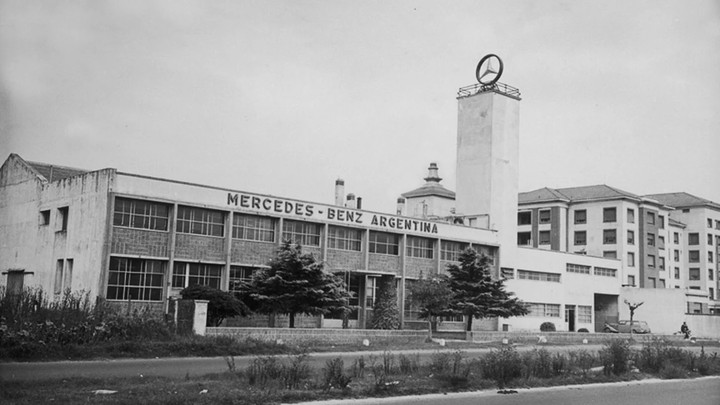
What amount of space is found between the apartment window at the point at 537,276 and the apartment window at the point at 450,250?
A: 7.26 metres

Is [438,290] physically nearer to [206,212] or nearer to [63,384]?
[206,212]

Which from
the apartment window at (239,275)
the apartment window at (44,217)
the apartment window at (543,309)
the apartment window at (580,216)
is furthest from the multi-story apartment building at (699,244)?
the apartment window at (44,217)

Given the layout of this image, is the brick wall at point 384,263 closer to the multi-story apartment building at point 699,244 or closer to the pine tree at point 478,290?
the pine tree at point 478,290

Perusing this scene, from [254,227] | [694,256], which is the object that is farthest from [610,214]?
[254,227]

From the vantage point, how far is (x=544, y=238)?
271 ft

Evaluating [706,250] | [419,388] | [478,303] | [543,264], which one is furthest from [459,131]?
[706,250]

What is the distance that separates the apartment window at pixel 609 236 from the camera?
7800 centimetres

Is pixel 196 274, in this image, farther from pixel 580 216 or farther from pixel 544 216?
pixel 580 216

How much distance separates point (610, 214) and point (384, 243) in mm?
41300

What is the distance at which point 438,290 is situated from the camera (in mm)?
38406

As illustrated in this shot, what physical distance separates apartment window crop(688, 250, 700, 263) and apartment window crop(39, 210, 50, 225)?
80105mm

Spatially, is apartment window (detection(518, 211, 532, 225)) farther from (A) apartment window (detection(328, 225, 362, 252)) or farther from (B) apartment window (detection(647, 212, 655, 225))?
(A) apartment window (detection(328, 225, 362, 252))

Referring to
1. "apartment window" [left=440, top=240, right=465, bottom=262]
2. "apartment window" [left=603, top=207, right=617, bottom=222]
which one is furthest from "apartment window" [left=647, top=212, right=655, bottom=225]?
"apartment window" [left=440, top=240, right=465, bottom=262]

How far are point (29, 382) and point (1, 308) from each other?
886 cm
